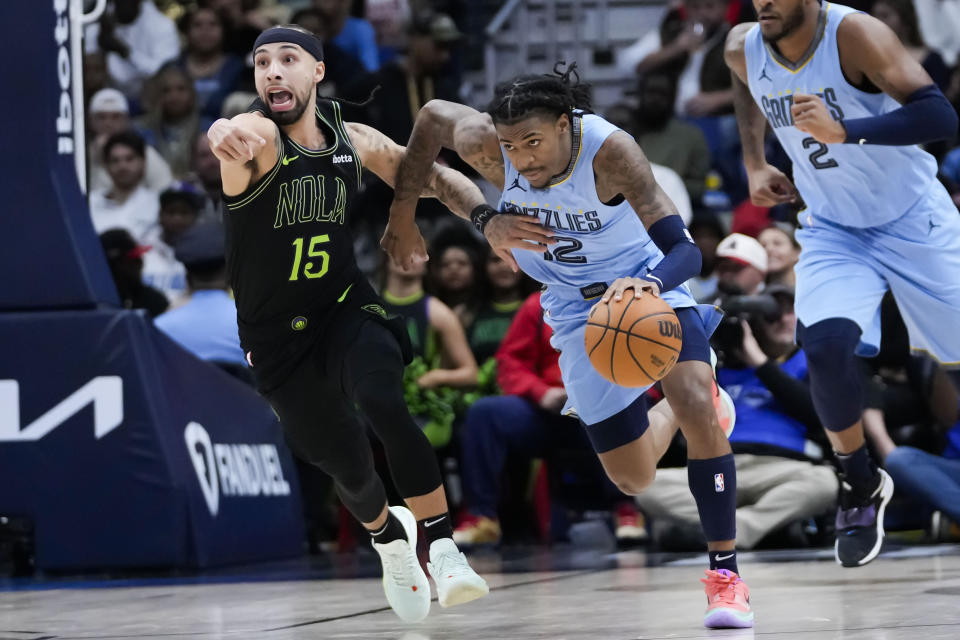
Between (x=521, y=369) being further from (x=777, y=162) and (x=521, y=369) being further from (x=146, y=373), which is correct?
(x=777, y=162)

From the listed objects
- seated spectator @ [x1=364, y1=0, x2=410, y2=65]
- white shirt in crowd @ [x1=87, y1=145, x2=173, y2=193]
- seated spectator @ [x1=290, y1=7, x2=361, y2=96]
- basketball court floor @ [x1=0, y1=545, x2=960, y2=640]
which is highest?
seated spectator @ [x1=364, y1=0, x2=410, y2=65]

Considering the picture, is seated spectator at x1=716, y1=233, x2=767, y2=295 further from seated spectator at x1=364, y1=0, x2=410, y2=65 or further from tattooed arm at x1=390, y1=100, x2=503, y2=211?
seated spectator at x1=364, y1=0, x2=410, y2=65

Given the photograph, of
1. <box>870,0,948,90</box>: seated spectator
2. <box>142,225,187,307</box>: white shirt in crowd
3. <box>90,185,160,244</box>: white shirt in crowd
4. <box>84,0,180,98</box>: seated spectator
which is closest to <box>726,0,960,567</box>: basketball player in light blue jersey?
<box>870,0,948,90</box>: seated spectator

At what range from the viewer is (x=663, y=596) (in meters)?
5.41

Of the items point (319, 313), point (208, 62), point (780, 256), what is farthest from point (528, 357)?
point (208, 62)

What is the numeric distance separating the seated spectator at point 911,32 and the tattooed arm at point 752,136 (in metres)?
4.45

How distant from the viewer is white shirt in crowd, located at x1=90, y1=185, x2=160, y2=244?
10719mm

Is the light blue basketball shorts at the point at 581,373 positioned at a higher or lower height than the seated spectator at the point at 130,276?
lower

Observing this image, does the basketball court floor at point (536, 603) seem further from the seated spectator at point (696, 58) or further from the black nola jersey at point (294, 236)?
the seated spectator at point (696, 58)

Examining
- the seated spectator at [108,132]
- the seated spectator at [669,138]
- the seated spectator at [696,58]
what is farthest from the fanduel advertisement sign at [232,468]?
the seated spectator at [696,58]

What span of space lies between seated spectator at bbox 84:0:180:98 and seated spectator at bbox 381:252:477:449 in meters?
5.11

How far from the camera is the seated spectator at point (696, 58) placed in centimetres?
1106

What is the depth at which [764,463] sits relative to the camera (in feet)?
24.8

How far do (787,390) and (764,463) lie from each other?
42 cm
